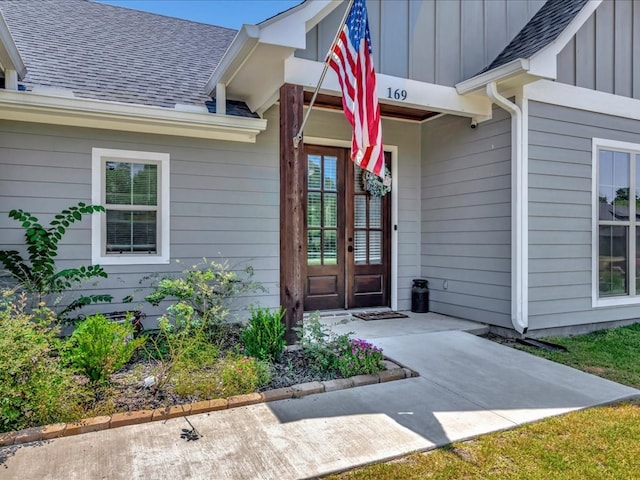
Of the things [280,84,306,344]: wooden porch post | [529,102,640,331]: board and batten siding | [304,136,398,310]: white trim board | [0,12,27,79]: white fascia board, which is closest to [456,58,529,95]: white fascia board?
[529,102,640,331]: board and batten siding

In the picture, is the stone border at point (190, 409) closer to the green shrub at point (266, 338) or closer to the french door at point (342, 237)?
the green shrub at point (266, 338)

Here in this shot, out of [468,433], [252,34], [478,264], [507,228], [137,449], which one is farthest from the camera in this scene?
[478,264]

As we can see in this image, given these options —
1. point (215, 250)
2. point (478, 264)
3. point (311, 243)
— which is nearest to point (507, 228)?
point (478, 264)

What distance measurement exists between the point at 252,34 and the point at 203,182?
6.62 feet

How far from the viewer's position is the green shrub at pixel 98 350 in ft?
10.2

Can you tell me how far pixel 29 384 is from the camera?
2.72 metres

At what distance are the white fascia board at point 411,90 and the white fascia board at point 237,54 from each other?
0.45 m

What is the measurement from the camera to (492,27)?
559cm

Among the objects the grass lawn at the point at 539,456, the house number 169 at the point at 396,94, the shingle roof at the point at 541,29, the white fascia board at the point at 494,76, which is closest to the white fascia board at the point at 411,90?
the house number 169 at the point at 396,94

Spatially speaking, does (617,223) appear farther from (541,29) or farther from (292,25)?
(292,25)

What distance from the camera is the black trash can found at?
629 centimetres

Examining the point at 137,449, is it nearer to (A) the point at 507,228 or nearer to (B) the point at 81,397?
(B) the point at 81,397

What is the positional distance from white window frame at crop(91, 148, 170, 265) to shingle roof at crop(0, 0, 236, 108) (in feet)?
1.98

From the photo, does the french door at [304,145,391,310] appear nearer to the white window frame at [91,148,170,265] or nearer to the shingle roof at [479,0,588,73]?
the white window frame at [91,148,170,265]
